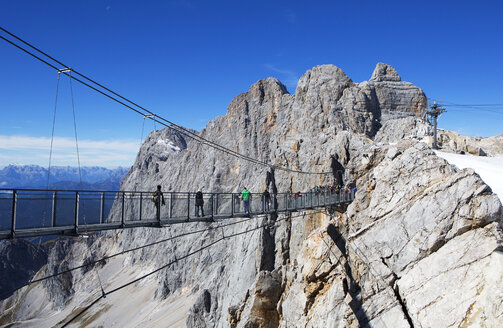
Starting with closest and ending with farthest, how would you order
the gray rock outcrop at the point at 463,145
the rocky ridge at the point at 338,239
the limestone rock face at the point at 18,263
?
the rocky ridge at the point at 338,239 → the gray rock outcrop at the point at 463,145 → the limestone rock face at the point at 18,263

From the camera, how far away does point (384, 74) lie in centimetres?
4675

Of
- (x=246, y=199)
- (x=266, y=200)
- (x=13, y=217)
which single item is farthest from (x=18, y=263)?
(x=13, y=217)

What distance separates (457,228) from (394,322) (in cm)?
541

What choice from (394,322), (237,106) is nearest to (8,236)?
(394,322)

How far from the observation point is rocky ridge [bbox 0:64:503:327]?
53.9 feet

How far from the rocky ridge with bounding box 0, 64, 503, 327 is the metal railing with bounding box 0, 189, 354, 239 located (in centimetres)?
185

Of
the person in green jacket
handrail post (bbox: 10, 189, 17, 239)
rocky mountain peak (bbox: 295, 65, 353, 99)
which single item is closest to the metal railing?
handrail post (bbox: 10, 189, 17, 239)

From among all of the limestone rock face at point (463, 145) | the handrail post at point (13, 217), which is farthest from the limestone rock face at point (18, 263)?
the limestone rock face at point (463, 145)

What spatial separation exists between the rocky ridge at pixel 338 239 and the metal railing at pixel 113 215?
1853 millimetres

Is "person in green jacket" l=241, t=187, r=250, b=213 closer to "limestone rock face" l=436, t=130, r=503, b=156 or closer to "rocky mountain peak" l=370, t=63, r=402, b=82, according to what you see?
"limestone rock face" l=436, t=130, r=503, b=156

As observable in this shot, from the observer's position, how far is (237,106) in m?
80.1

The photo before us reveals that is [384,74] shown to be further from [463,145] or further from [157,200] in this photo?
[157,200]

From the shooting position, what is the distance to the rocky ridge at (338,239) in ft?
53.9

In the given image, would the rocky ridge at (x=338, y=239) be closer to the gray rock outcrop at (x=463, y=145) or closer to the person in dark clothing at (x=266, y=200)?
the gray rock outcrop at (x=463, y=145)
